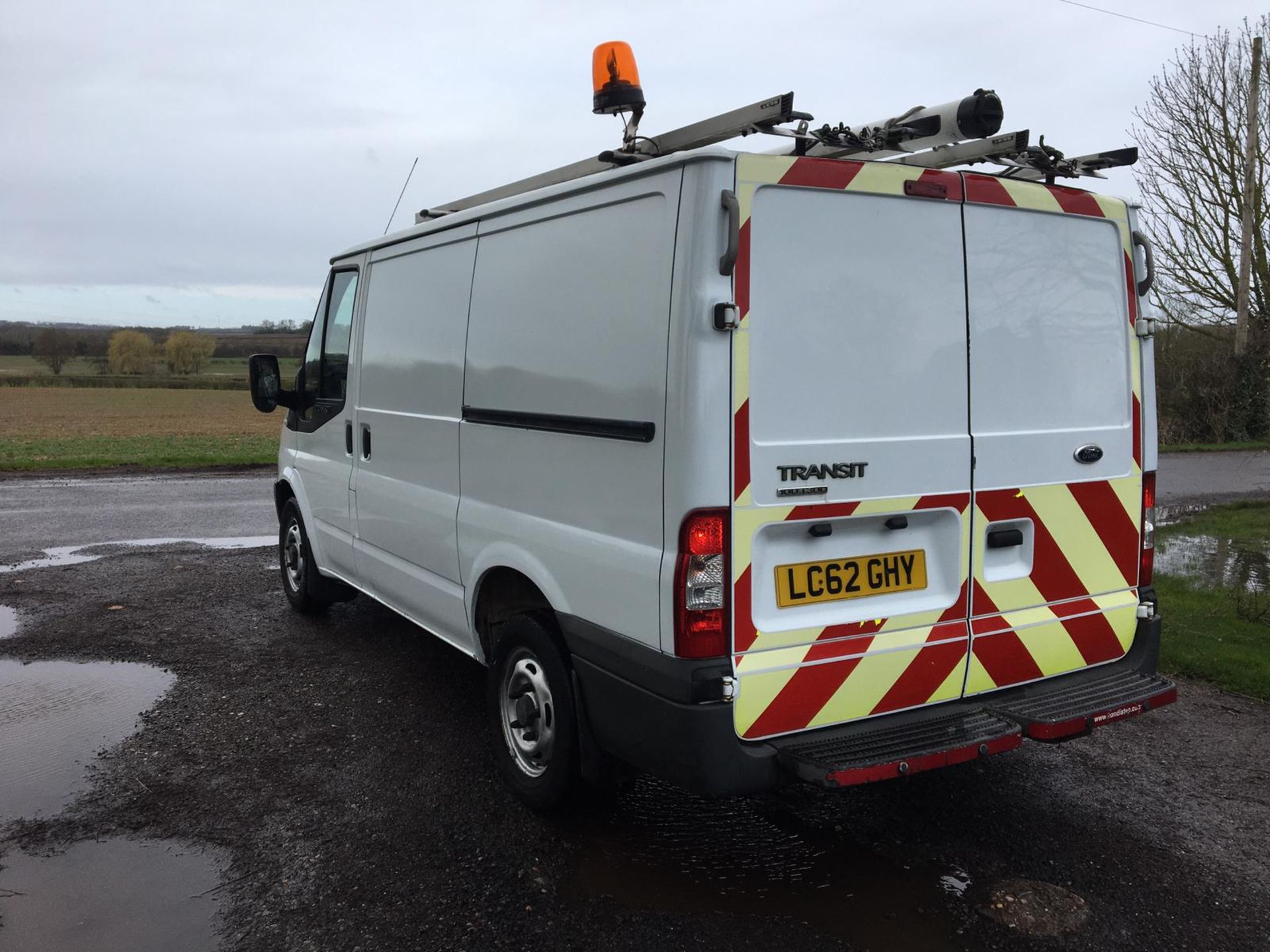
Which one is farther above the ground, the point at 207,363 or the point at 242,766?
the point at 207,363

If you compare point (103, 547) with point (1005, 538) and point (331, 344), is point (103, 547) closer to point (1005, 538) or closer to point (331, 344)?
point (331, 344)

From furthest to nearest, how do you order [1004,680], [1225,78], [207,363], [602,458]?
[207,363] → [1225,78] → [1004,680] → [602,458]

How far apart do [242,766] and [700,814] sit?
6.58 feet

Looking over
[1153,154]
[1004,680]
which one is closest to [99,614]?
[1004,680]

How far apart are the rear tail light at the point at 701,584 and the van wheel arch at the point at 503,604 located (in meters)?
0.81

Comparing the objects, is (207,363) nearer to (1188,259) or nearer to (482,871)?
(1188,259)

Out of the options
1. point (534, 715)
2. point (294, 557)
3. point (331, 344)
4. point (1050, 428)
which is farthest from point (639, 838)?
point (294, 557)

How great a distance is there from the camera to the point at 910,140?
3449 millimetres

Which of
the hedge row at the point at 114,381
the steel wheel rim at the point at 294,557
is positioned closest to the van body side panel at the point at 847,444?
the steel wheel rim at the point at 294,557

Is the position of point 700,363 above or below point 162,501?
above

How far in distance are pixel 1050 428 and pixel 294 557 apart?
5067 millimetres

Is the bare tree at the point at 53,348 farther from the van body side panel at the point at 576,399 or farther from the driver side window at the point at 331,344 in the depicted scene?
the van body side panel at the point at 576,399

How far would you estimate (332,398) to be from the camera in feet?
19.4

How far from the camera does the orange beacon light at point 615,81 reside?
154 inches
